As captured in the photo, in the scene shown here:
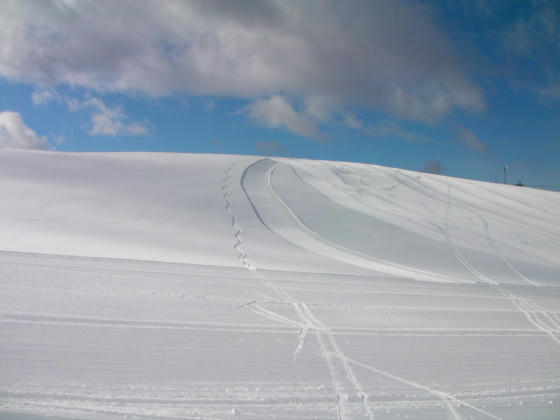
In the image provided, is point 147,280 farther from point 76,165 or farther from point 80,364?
point 76,165

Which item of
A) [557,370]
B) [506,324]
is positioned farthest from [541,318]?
[557,370]

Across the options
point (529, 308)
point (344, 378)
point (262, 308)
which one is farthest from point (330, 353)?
point (529, 308)

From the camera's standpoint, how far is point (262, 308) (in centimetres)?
516

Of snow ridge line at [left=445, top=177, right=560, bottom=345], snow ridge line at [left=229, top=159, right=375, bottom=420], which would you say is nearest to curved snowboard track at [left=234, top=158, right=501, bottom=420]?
snow ridge line at [left=229, top=159, right=375, bottom=420]

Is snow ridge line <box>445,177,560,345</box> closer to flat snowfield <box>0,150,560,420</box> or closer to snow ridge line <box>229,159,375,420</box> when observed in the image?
flat snowfield <box>0,150,560,420</box>

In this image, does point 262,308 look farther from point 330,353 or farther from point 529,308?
point 529,308

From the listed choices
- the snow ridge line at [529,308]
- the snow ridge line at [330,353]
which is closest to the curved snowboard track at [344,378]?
the snow ridge line at [330,353]

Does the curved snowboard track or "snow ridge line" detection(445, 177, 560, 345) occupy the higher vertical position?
"snow ridge line" detection(445, 177, 560, 345)

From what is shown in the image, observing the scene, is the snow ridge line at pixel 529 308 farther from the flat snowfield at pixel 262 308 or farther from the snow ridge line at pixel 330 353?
the snow ridge line at pixel 330 353

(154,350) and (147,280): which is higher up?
(147,280)

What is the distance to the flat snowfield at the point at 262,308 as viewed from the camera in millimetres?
3230

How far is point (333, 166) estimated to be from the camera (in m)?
20.0

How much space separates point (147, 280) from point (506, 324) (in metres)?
4.38

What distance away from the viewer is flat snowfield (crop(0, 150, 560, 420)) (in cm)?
323
